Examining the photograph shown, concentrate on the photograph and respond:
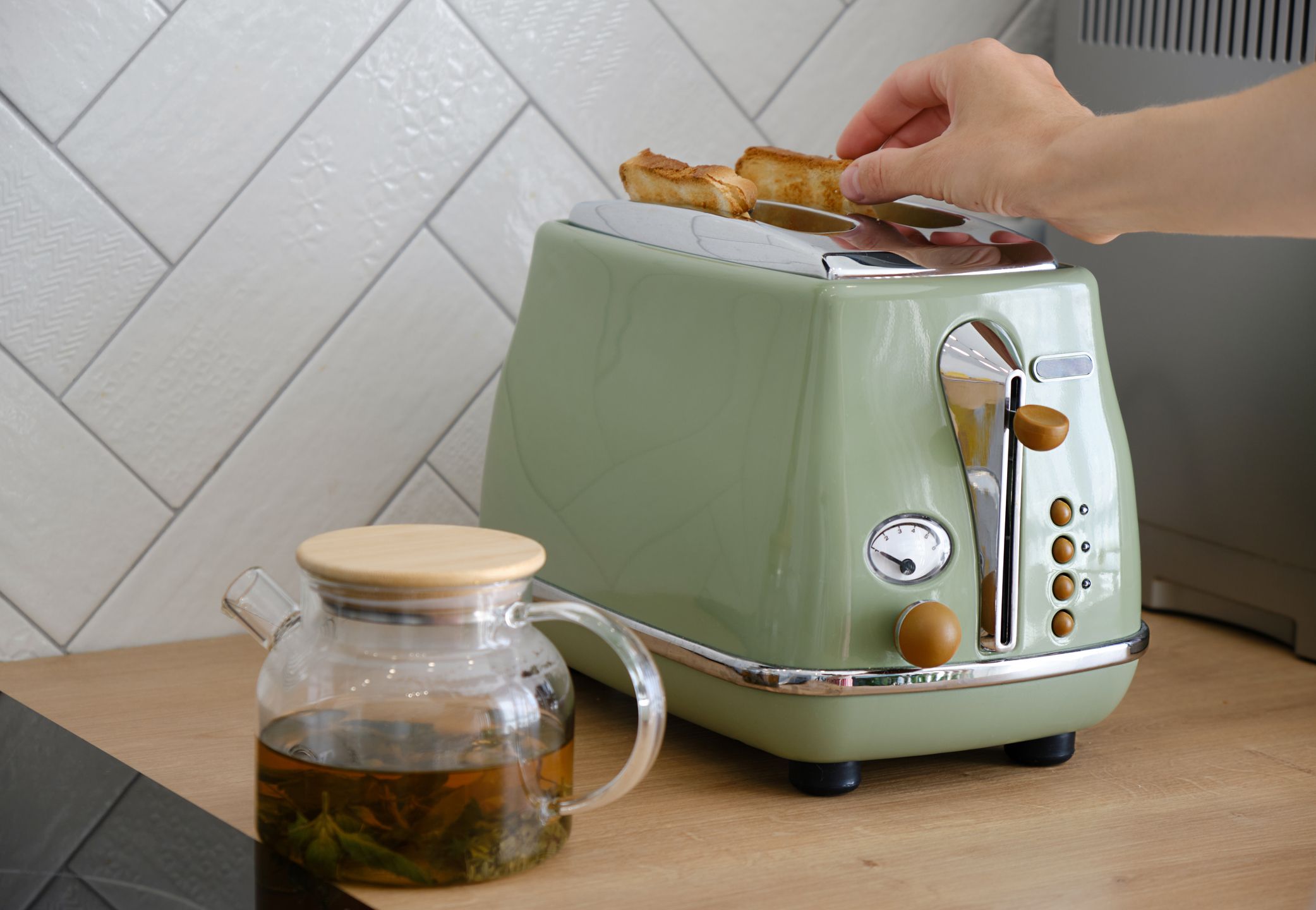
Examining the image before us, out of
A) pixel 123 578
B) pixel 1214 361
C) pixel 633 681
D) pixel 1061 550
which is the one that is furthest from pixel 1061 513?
pixel 123 578

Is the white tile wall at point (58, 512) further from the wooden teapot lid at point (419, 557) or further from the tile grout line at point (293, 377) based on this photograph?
the wooden teapot lid at point (419, 557)

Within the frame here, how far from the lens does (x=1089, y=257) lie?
1126mm

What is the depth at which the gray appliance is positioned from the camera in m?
0.97

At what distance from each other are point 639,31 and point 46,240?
1.37ft

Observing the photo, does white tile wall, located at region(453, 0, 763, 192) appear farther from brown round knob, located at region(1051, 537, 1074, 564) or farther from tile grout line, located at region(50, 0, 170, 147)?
brown round knob, located at region(1051, 537, 1074, 564)

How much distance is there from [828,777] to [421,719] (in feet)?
0.72

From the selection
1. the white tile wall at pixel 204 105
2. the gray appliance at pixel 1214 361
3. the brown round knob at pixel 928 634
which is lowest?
the gray appliance at pixel 1214 361

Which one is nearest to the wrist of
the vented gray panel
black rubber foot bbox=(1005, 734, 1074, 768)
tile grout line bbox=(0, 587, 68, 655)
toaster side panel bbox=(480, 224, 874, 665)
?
toaster side panel bbox=(480, 224, 874, 665)

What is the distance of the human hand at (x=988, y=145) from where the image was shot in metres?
0.69

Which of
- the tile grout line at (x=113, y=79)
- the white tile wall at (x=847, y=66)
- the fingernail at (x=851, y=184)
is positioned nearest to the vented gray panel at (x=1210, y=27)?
the white tile wall at (x=847, y=66)

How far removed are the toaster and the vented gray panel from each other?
1.08 ft

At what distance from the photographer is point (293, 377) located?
0.96 meters

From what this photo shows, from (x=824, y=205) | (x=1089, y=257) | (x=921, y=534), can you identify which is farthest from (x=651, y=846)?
(x=1089, y=257)

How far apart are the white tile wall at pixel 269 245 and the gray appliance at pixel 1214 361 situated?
291mm
